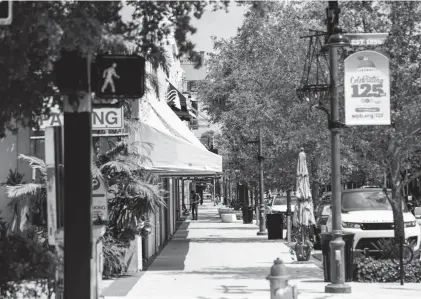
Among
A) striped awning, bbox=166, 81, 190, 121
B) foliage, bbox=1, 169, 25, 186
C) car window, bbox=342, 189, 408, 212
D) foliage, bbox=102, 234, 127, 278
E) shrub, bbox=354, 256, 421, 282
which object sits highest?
striped awning, bbox=166, 81, 190, 121

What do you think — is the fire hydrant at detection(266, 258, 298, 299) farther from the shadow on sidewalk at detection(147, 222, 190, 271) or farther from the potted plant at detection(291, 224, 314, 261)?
the potted plant at detection(291, 224, 314, 261)

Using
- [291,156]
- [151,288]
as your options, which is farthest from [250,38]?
[151,288]

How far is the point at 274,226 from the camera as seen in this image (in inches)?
1161

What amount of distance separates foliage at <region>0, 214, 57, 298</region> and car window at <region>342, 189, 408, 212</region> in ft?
46.1

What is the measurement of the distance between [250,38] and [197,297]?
75.4 feet

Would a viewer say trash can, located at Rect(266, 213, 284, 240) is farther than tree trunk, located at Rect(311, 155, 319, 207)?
Yes

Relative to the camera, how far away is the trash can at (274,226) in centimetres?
2955

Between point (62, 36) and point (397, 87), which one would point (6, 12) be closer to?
point (62, 36)

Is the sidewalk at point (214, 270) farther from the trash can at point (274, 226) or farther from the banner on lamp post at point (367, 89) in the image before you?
the banner on lamp post at point (367, 89)

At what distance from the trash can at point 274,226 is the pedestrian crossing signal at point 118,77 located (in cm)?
2217

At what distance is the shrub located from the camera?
51.8 ft

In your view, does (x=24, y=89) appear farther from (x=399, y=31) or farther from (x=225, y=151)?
(x=225, y=151)

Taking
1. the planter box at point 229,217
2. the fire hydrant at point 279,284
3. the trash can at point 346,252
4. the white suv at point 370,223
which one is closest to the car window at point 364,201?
the white suv at point 370,223

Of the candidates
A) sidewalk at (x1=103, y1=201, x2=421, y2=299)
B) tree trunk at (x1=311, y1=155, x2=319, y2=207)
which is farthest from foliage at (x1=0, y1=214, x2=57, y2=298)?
tree trunk at (x1=311, y1=155, x2=319, y2=207)
